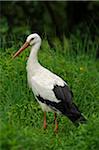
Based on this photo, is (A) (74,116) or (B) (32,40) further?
(B) (32,40)

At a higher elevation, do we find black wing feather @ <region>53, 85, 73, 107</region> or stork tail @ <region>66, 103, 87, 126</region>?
black wing feather @ <region>53, 85, 73, 107</region>

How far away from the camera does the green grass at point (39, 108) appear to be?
21.0 feet

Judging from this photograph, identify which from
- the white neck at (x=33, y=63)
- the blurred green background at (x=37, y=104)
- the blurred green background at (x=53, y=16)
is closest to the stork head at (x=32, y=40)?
the white neck at (x=33, y=63)

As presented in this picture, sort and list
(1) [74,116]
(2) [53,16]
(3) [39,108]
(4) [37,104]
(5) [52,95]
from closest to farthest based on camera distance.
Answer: (1) [74,116]
(5) [52,95]
(3) [39,108]
(4) [37,104]
(2) [53,16]

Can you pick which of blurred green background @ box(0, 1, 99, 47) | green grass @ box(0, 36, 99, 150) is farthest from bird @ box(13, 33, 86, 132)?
blurred green background @ box(0, 1, 99, 47)

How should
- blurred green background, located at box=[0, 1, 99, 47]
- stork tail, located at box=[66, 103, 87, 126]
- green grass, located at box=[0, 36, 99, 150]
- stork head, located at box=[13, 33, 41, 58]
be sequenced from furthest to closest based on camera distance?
blurred green background, located at box=[0, 1, 99, 47], stork head, located at box=[13, 33, 41, 58], stork tail, located at box=[66, 103, 87, 126], green grass, located at box=[0, 36, 99, 150]

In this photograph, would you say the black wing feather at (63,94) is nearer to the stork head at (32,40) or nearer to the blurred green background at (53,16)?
the stork head at (32,40)

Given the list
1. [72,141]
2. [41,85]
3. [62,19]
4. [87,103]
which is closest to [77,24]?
→ [62,19]

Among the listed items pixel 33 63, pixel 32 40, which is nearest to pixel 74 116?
pixel 33 63

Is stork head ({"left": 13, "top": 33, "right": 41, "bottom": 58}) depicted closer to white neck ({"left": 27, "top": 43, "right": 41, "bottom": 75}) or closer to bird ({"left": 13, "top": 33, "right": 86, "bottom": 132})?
white neck ({"left": 27, "top": 43, "right": 41, "bottom": 75})

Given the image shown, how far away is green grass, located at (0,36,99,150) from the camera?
6.40 metres

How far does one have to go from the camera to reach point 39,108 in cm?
845

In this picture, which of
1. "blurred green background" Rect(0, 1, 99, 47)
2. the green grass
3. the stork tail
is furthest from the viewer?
"blurred green background" Rect(0, 1, 99, 47)

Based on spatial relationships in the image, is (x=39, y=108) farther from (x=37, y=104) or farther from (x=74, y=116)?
(x=74, y=116)
